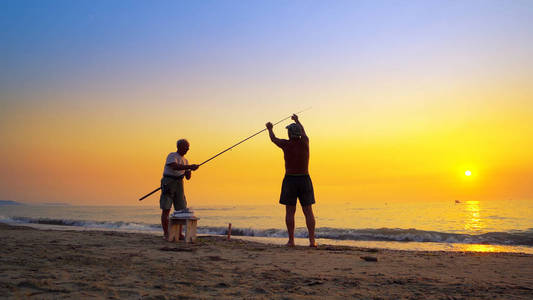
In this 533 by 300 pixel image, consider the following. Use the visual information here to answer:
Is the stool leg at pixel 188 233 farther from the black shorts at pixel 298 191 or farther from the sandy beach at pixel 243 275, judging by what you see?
the black shorts at pixel 298 191

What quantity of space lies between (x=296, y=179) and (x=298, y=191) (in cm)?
20

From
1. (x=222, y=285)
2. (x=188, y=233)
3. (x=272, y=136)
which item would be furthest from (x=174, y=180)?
(x=222, y=285)

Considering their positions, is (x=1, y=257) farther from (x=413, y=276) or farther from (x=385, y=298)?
(x=413, y=276)

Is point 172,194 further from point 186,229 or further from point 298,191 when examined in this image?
point 298,191

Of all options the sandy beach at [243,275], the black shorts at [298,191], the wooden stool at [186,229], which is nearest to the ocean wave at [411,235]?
the sandy beach at [243,275]

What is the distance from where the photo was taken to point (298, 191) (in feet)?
21.2

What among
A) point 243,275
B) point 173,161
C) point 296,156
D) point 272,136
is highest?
point 272,136

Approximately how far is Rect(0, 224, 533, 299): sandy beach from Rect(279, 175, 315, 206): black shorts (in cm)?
118

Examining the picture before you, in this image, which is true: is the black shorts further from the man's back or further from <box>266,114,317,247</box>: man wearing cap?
the man's back

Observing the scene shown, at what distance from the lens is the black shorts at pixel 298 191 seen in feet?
21.0

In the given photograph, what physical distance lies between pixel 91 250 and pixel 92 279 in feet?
6.56

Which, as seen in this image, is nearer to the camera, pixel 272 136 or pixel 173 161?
pixel 272 136

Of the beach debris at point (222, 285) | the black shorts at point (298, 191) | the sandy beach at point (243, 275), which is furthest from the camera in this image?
the black shorts at point (298, 191)

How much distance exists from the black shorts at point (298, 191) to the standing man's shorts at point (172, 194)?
6.23 feet
